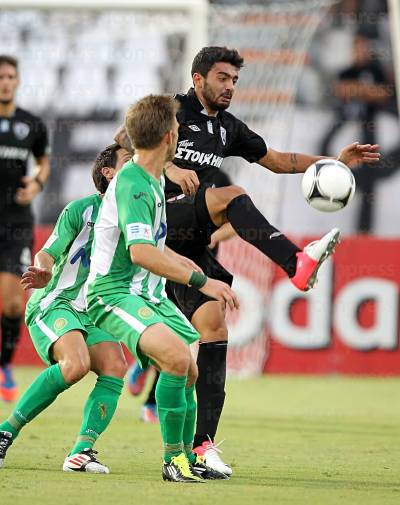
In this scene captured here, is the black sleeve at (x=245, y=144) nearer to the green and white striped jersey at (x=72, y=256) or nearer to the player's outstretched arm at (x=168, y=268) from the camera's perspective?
the green and white striped jersey at (x=72, y=256)

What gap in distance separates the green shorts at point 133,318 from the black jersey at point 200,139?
1.04 meters

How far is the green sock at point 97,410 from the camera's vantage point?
6.50 meters

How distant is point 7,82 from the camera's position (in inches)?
434

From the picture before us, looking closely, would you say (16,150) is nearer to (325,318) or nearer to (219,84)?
(325,318)

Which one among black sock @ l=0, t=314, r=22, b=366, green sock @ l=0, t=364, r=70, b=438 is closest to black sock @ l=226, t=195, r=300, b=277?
green sock @ l=0, t=364, r=70, b=438

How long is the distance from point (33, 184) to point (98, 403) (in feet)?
15.8

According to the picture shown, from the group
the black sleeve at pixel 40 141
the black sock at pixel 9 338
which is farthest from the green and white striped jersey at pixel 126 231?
the black sleeve at pixel 40 141

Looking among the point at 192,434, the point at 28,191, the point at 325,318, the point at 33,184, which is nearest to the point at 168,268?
the point at 192,434

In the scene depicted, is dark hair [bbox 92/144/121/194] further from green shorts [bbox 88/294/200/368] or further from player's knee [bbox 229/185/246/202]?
green shorts [bbox 88/294/200/368]

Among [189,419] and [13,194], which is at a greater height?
[13,194]

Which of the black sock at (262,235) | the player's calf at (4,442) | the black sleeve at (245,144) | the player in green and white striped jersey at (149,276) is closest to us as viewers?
the player in green and white striped jersey at (149,276)

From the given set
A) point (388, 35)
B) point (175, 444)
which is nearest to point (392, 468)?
point (175, 444)

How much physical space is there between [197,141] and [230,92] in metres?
0.31

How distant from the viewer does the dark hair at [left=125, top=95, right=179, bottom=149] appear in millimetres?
5926
